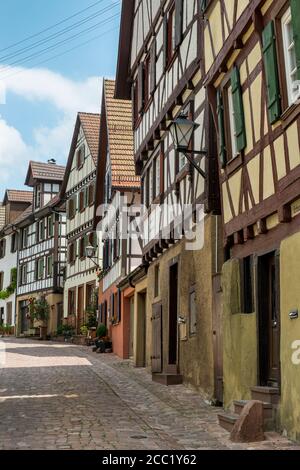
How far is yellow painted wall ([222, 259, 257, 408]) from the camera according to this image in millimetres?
9234

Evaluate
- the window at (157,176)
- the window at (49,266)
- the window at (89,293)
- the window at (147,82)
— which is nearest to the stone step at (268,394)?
the window at (157,176)

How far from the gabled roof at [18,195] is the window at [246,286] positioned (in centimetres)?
4063

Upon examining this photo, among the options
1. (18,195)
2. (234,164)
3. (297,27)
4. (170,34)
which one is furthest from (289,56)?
(18,195)

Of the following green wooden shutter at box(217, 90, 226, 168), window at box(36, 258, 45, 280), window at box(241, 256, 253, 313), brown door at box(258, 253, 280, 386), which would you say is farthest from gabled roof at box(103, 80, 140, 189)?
window at box(36, 258, 45, 280)

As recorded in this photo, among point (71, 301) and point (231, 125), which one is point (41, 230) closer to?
point (71, 301)

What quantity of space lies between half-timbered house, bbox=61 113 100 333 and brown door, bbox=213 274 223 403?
19.8 metres

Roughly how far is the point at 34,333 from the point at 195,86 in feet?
97.5

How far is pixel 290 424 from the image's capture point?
743 cm

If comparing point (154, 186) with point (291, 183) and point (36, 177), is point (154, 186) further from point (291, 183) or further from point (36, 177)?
point (36, 177)

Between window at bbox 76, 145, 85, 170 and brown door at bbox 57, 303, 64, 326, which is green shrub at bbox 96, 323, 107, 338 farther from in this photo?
brown door at bbox 57, 303, 64, 326

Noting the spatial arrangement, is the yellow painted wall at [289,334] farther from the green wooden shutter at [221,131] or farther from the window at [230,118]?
the green wooden shutter at [221,131]

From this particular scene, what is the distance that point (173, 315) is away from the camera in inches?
586

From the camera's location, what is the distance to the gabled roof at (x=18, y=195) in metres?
49.3

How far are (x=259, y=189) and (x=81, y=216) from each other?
84.6ft
